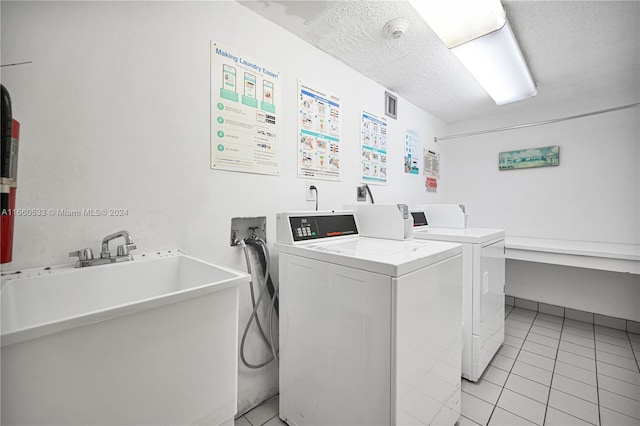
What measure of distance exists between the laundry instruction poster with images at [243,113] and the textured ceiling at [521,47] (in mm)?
345

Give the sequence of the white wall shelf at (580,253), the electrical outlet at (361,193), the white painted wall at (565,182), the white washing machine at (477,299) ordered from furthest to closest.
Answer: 1. the white painted wall at (565,182)
2. the electrical outlet at (361,193)
3. the white wall shelf at (580,253)
4. the white washing machine at (477,299)

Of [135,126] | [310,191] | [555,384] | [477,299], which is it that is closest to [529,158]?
[477,299]

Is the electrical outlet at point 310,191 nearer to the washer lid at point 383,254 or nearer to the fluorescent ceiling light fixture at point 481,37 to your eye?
the washer lid at point 383,254

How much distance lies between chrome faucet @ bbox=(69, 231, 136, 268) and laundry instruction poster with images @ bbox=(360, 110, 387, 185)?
1686 millimetres

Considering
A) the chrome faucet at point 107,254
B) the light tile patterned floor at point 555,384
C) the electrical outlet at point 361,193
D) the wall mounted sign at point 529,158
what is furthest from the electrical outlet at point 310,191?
the wall mounted sign at point 529,158

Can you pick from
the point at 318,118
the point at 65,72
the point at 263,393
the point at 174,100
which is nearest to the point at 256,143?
the point at 174,100

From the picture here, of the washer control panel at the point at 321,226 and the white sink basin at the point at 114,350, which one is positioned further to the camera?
the washer control panel at the point at 321,226

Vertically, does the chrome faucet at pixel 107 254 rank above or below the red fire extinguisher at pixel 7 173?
below

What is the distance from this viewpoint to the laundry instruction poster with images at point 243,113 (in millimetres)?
1370

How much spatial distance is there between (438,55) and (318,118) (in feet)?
3.38

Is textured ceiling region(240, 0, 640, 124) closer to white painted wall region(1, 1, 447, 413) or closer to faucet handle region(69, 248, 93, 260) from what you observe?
white painted wall region(1, 1, 447, 413)

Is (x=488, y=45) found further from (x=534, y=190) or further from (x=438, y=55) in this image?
(x=534, y=190)

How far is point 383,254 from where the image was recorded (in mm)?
1148

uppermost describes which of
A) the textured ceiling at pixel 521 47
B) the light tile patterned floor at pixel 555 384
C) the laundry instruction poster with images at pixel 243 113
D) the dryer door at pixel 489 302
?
the textured ceiling at pixel 521 47
